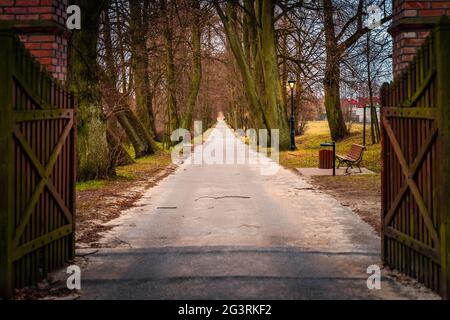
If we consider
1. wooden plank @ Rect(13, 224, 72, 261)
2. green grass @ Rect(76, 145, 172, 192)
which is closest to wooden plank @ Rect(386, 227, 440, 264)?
wooden plank @ Rect(13, 224, 72, 261)

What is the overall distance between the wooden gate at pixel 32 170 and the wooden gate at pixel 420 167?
3681mm

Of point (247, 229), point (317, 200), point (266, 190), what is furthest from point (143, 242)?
point (266, 190)

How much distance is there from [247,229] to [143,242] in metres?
1.71

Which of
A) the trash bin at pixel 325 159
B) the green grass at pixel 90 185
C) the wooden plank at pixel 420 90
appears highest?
the wooden plank at pixel 420 90

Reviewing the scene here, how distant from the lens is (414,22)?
6.95m

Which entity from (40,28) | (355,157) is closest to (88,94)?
(40,28)

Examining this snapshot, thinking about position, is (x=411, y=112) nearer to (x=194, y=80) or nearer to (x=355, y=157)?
(x=355, y=157)

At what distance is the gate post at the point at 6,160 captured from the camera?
5.23 metres

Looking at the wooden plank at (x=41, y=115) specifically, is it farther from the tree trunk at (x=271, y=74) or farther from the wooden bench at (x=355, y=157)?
the tree trunk at (x=271, y=74)

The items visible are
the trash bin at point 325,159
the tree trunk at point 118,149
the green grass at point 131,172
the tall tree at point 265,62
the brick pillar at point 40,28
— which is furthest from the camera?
the tall tree at point 265,62

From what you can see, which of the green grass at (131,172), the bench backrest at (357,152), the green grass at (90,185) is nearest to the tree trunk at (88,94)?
the green grass at (90,185)

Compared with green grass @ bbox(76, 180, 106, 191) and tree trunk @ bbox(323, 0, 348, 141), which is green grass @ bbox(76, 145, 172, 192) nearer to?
green grass @ bbox(76, 180, 106, 191)

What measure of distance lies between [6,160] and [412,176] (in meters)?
3.89
